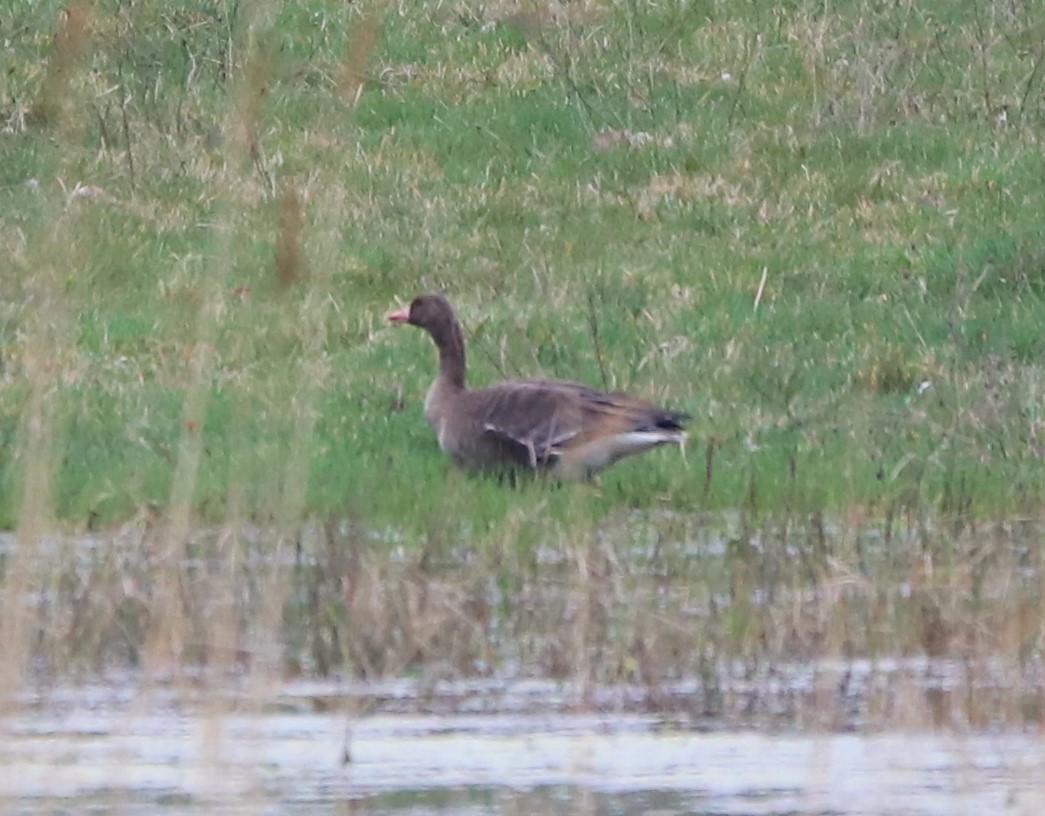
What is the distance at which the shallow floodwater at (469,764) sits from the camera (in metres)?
5.54

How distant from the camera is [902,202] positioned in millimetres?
15281

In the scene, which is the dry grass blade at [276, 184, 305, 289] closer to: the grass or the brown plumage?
the grass

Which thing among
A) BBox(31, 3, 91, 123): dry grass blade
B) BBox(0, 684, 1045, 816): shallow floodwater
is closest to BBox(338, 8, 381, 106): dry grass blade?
BBox(31, 3, 91, 123): dry grass blade

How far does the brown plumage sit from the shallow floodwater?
3191 millimetres

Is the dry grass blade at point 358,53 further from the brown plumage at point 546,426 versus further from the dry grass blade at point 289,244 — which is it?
the brown plumage at point 546,426

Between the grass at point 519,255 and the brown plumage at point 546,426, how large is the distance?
14 centimetres

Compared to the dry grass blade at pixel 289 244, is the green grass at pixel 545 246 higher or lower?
higher

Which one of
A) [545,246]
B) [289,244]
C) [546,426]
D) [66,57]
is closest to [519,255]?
[545,246]

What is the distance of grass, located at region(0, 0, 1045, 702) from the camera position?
9.23 m

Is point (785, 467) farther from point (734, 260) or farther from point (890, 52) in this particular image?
point (890, 52)

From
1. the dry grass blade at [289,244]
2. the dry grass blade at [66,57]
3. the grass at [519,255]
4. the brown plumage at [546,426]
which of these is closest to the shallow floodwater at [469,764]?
the grass at [519,255]

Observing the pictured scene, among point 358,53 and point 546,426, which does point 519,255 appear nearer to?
point 546,426

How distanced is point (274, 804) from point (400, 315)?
5760 mm

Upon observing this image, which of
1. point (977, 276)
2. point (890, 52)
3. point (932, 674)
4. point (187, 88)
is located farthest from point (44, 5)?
point (932, 674)
